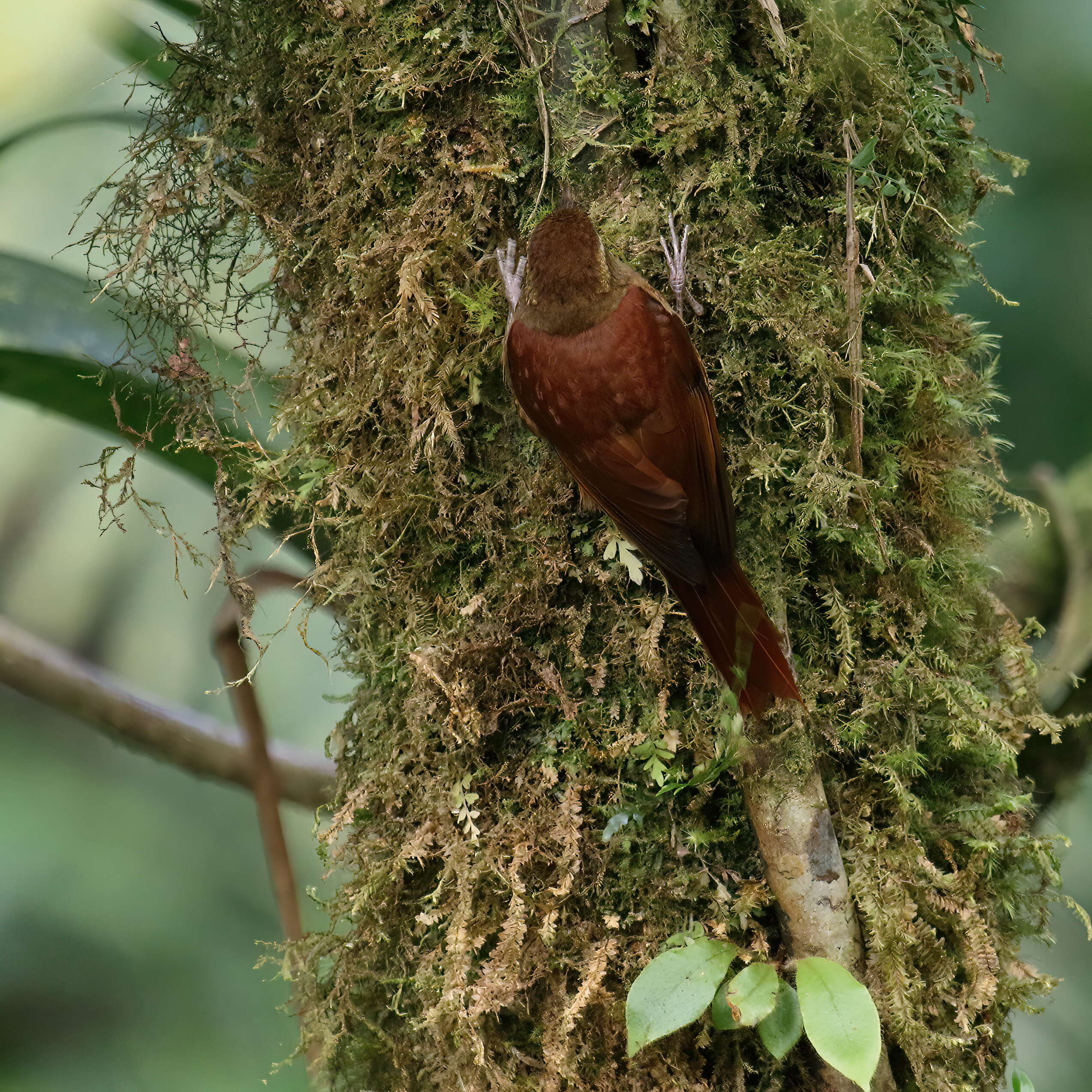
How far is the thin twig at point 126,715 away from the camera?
2.46m

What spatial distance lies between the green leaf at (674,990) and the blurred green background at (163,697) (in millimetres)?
1351

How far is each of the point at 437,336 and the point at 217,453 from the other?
1.37ft

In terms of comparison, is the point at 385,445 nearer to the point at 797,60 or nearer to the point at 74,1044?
the point at 797,60

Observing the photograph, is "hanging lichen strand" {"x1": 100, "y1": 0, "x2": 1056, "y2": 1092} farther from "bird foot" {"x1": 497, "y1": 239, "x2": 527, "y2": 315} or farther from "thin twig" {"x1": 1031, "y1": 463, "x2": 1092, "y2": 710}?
"thin twig" {"x1": 1031, "y1": 463, "x2": 1092, "y2": 710}

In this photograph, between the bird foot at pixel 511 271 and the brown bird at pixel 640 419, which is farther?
the bird foot at pixel 511 271

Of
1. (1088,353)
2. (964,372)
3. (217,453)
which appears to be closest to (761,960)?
(964,372)

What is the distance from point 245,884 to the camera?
3557 mm

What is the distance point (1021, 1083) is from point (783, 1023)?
0.41m

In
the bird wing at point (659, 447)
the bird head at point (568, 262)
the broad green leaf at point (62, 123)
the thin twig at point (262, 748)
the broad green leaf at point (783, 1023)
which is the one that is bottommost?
the broad green leaf at point (783, 1023)

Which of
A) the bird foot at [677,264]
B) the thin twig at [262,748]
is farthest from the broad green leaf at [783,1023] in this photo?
the thin twig at [262,748]

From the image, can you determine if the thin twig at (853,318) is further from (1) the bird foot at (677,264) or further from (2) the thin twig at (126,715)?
(2) the thin twig at (126,715)

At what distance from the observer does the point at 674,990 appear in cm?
120

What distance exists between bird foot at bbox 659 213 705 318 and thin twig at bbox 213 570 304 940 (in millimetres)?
994

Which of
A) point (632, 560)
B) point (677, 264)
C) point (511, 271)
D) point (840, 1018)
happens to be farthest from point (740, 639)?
point (511, 271)
